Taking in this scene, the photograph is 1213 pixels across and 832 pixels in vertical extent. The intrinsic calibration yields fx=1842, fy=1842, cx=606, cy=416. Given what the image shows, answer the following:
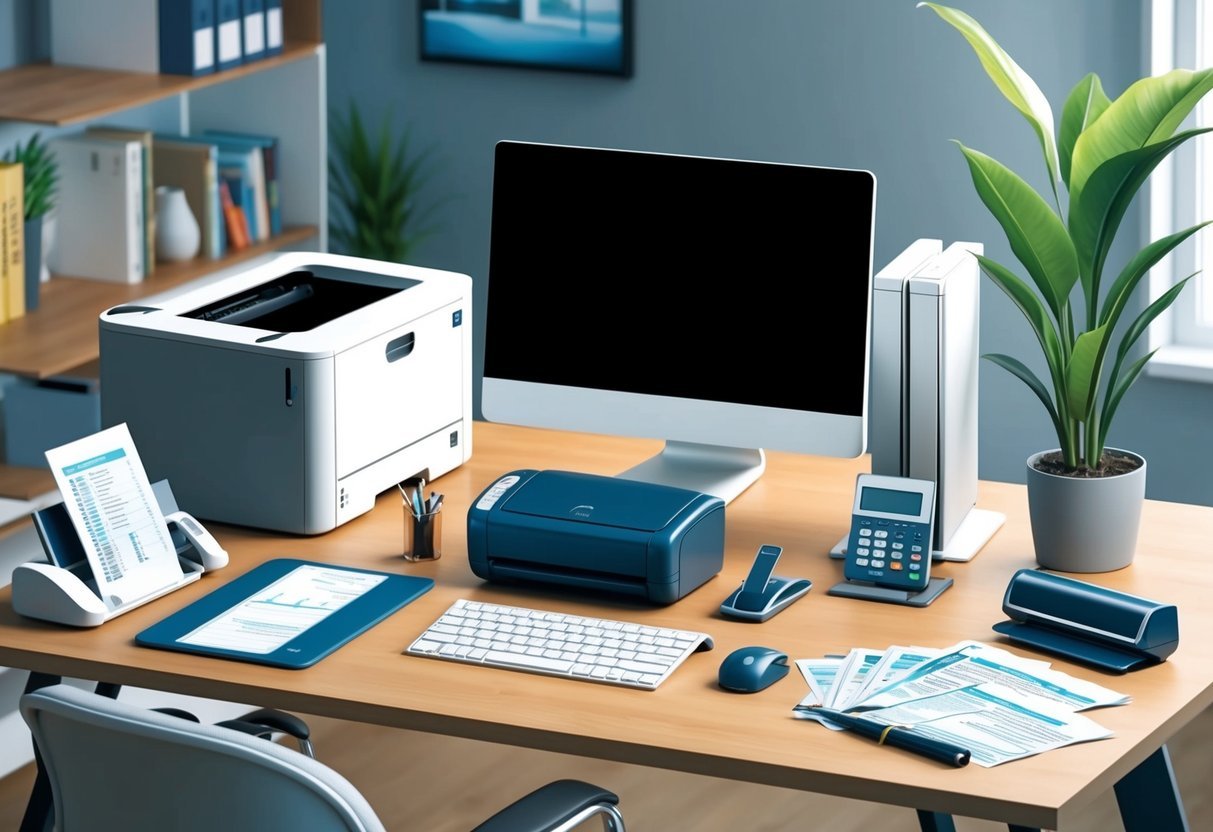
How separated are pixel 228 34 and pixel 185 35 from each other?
134 millimetres

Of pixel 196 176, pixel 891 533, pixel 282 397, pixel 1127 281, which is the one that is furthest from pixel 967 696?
pixel 196 176

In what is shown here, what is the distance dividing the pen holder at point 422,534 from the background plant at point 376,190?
2408 mm

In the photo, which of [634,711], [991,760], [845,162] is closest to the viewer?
[991,760]

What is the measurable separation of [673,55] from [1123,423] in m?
1.39

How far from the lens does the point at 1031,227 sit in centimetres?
233

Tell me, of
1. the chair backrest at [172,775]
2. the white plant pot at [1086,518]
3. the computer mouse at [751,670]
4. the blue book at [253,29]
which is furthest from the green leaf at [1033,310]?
the blue book at [253,29]

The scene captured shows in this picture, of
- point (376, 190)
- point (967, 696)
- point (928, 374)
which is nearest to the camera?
point (967, 696)

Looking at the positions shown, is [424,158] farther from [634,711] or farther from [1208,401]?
[634,711]

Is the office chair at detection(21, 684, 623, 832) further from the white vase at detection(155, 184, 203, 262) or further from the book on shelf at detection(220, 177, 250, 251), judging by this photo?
the book on shelf at detection(220, 177, 250, 251)

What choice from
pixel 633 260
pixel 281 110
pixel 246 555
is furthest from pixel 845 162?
pixel 246 555

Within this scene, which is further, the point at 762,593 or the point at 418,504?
the point at 418,504

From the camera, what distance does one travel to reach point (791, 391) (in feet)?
8.28

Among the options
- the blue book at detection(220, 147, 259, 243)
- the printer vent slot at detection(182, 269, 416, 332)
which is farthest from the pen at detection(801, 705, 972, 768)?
the blue book at detection(220, 147, 259, 243)

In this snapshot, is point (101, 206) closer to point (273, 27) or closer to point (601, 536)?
point (273, 27)
